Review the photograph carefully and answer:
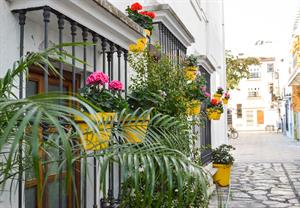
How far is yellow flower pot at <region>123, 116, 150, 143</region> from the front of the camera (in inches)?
78.2

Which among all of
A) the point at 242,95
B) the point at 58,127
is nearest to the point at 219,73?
the point at 58,127

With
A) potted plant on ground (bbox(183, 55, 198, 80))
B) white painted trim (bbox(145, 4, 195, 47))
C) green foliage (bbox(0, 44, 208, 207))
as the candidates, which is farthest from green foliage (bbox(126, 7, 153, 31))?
green foliage (bbox(0, 44, 208, 207))

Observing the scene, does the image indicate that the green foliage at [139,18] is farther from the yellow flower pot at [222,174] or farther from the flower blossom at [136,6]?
the yellow flower pot at [222,174]

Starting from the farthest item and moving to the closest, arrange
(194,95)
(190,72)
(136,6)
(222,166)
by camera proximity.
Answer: (222,166), (190,72), (194,95), (136,6)

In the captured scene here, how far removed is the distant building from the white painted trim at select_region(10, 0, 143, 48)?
39.2m

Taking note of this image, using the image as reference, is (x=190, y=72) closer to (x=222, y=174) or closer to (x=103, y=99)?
(x=103, y=99)

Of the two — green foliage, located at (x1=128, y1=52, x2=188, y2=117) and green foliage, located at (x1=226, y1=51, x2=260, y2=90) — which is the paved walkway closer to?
green foliage, located at (x1=128, y1=52, x2=188, y2=117)

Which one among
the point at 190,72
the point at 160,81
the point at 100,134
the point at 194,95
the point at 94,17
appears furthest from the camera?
the point at 190,72

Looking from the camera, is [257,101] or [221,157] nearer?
[221,157]

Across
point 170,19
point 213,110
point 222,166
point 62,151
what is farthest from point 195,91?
point 222,166

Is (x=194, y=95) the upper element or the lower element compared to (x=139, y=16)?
lower

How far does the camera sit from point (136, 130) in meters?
1.99

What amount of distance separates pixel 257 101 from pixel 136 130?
137ft

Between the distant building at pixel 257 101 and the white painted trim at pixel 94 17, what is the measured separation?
39.2 metres
